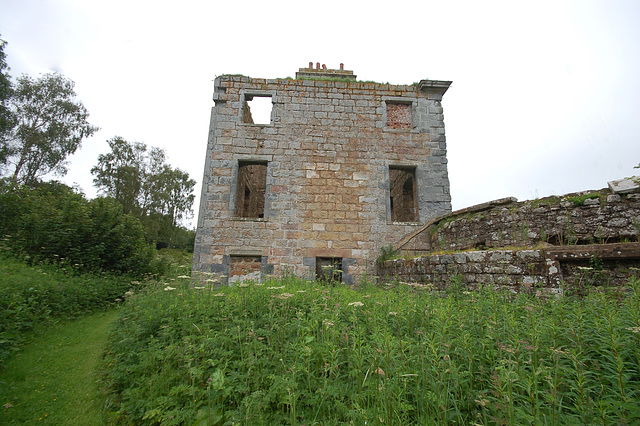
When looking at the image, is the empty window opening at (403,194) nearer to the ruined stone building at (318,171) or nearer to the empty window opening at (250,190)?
the ruined stone building at (318,171)

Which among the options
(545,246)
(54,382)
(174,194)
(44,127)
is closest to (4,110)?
(44,127)

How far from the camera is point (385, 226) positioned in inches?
368

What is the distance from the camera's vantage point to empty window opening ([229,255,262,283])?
880 centimetres

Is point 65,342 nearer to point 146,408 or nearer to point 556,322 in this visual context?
point 146,408

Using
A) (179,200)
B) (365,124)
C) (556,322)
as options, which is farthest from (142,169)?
(556,322)

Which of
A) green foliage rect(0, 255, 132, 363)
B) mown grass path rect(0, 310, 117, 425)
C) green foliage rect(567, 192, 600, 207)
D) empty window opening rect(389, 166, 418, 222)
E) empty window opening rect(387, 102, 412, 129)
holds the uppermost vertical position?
empty window opening rect(387, 102, 412, 129)

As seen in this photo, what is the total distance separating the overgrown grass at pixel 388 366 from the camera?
5.66 ft

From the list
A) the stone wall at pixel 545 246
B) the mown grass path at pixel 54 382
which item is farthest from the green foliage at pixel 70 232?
the stone wall at pixel 545 246

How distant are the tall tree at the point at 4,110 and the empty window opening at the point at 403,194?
78.9 feet

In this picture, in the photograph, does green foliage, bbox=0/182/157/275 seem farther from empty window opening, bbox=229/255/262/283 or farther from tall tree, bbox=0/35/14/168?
tall tree, bbox=0/35/14/168

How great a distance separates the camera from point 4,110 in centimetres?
1847

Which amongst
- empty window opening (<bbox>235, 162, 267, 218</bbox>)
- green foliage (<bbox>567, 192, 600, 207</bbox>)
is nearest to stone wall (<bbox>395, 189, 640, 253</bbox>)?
green foliage (<bbox>567, 192, 600, 207</bbox>)

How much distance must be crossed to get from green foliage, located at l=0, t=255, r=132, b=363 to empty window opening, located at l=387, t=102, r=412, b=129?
10.5 meters

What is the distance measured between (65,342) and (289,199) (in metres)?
6.23
